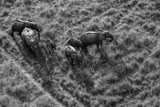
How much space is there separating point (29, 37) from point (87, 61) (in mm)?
3837

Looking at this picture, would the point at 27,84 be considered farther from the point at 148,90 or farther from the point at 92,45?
the point at 148,90

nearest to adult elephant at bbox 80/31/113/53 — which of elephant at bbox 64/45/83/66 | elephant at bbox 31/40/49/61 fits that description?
elephant at bbox 64/45/83/66

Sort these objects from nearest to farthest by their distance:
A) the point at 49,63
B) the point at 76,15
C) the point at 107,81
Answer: the point at 107,81
the point at 49,63
the point at 76,15

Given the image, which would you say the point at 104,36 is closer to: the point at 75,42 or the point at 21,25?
the point at 75,42

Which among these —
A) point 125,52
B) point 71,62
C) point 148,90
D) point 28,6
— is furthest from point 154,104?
point 28,6

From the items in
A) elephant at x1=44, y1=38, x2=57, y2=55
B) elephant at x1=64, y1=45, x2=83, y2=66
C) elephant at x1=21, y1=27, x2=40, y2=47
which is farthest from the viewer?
elephant at x1=44, y1=38, x2=57, y2=55

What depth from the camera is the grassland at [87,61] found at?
15914 millimetres

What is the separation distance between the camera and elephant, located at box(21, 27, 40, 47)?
17.5 m

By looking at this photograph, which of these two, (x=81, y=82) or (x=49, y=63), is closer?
(x=81, y=82)

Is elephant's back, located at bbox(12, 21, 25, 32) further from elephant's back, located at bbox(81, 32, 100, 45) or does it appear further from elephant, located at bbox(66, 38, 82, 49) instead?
elephant's back, located at bbox(81, 32, 100, 45)

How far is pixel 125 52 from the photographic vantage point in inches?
706

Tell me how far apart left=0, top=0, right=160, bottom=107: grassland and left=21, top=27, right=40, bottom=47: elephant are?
1047mm

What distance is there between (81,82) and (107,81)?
150 centimetres

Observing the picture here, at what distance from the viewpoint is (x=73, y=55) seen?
55.1ft
